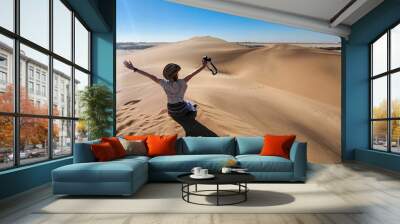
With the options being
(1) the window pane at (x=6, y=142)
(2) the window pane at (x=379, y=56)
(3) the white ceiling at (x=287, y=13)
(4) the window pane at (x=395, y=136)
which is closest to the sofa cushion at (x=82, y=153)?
(1) the window pane at (x=6, y=142)

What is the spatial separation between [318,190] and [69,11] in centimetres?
573

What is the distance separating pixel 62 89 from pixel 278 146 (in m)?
4.13

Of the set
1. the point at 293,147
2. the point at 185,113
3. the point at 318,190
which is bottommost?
the point at 318,190

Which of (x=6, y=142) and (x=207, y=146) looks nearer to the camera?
(x=6, y=142)

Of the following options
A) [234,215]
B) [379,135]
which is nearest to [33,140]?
[234,215]

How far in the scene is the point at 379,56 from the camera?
9.40 m

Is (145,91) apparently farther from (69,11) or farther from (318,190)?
(318,190)

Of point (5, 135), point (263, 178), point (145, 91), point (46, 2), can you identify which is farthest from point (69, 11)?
point (263, 178)

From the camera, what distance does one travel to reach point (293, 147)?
673 cm

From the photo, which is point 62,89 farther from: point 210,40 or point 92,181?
point 210,40

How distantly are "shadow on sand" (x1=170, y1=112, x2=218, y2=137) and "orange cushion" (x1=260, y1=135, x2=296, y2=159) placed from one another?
2.71 m

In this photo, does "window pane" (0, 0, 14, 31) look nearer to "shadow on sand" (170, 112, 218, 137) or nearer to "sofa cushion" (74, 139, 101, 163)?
"sofa cushion" (74, 139, 101, 163)

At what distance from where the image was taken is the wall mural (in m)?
9.67

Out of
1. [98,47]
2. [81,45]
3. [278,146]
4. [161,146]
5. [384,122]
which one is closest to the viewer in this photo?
[278,146]
